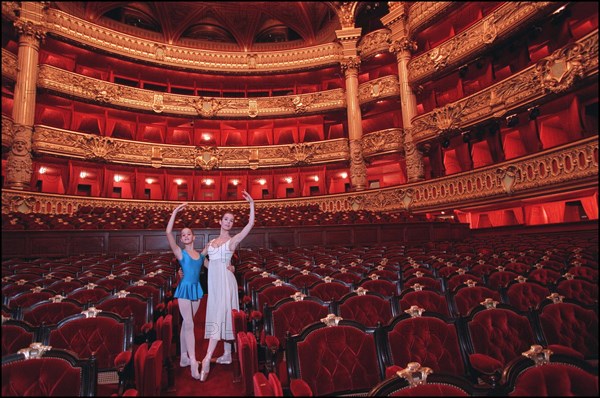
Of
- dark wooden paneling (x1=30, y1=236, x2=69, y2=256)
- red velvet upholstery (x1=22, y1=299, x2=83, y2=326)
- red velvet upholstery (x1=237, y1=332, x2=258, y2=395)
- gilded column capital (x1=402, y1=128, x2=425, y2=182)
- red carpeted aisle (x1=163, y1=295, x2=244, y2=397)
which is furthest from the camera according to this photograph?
gilded column capital (x1=402, y1=128, x2=425, y2=182)

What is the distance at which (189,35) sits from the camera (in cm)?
1720

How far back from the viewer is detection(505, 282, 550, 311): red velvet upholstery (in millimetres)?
3010

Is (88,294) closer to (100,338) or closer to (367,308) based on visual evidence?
(100,338)

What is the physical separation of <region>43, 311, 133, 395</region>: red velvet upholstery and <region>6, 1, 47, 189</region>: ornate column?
36.0ft

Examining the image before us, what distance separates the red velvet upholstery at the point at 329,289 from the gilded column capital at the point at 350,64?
43.2ft

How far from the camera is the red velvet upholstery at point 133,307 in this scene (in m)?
2.89

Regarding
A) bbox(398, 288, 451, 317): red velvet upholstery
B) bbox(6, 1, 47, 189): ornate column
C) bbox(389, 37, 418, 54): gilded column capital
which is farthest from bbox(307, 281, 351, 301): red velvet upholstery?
bbox(389, 37, 418, 54): gilded column capital

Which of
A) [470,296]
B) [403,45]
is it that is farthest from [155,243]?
[403,45]

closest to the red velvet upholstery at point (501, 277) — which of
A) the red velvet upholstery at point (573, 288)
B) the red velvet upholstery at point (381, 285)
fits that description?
the red velvet upholstery at point (573, 288)

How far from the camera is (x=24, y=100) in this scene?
11.3 meters

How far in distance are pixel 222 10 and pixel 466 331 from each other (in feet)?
60.3

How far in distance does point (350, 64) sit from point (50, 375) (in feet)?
49.5

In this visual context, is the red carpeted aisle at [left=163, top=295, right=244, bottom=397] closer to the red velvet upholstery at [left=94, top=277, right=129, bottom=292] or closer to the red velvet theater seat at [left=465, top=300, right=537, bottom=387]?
the red velvet upholstery at [left=94, top=277, right=129, bottom=292]

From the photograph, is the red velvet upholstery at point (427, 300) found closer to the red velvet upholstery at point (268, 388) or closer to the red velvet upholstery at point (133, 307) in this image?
the red velvet upholstery at point (268, 388)
